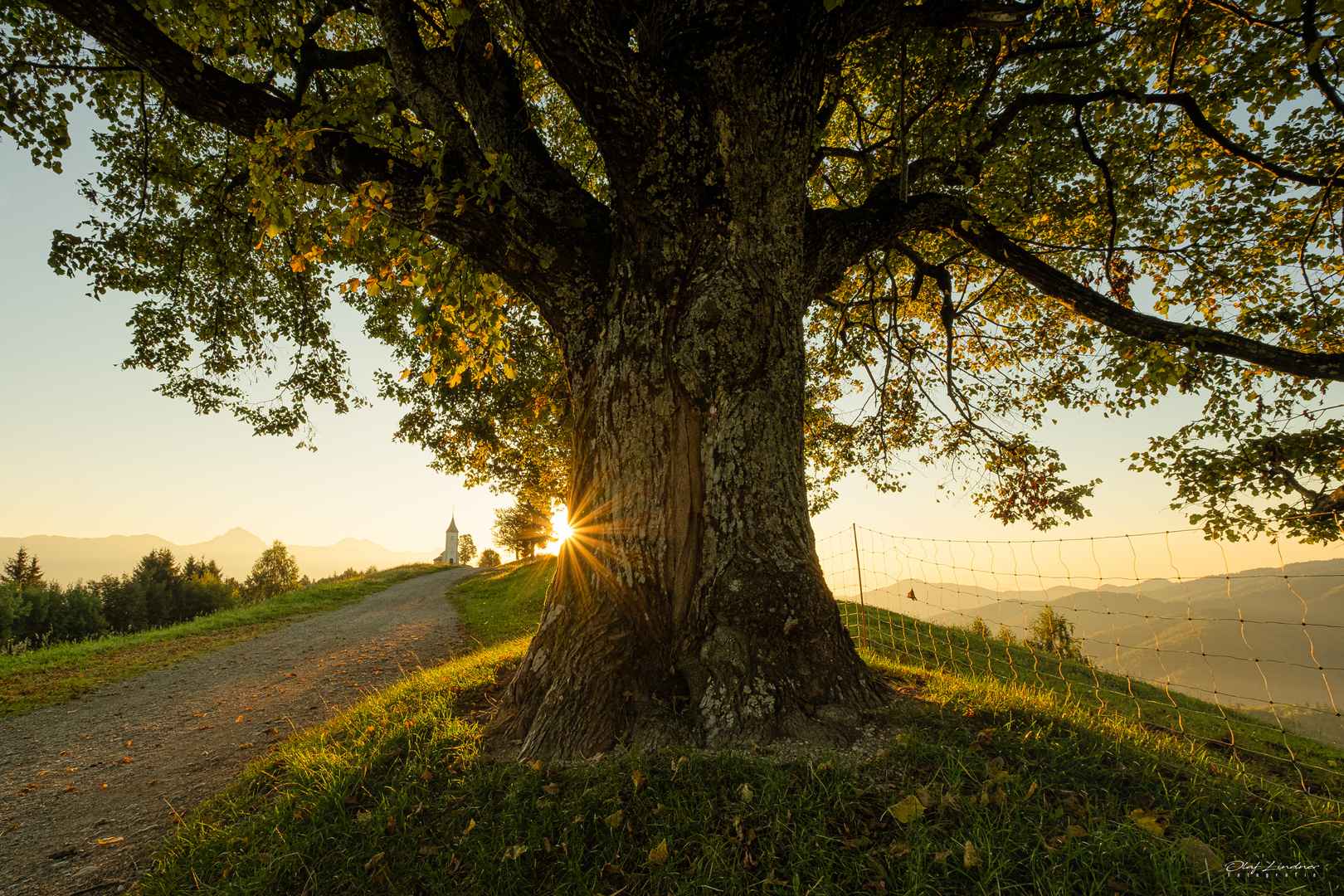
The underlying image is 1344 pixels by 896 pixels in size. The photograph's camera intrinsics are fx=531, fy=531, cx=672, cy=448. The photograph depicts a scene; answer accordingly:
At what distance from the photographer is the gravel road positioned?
3.47 m

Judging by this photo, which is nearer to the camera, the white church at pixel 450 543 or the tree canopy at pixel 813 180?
the tree canopy at pixel 813 180

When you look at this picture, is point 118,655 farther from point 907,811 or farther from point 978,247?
point 978,247

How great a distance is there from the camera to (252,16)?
14.0 ft

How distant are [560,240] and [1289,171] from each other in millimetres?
7147

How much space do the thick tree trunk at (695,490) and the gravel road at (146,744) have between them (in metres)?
2.67

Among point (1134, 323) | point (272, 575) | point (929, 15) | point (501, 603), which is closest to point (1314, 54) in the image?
point (1134, 323)

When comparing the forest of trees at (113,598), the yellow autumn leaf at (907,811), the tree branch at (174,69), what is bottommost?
the yellow autumn leaf at (907,811)

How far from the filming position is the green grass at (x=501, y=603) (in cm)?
1208

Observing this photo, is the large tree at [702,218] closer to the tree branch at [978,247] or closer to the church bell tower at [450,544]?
the tree branch at [978,247]

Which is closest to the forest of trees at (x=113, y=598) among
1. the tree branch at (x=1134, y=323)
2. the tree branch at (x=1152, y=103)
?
the tree branch at (x=1134, y=323)

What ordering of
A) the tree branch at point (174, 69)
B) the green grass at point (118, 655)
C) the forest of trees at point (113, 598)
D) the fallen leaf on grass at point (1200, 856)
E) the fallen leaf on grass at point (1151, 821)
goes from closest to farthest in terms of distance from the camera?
the fallen leaf on grass at point (1200, 856) → the fallen leaf on grass at point (1151, 821) → the tree branch at point (174, 69) → the green grass at point (118, 655) → the forest of trees at point (113, 598)

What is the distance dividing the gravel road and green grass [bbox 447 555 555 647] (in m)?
1.48

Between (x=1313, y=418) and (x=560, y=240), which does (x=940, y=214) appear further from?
(x=1313, y=418)

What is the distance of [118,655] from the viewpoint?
960cm
